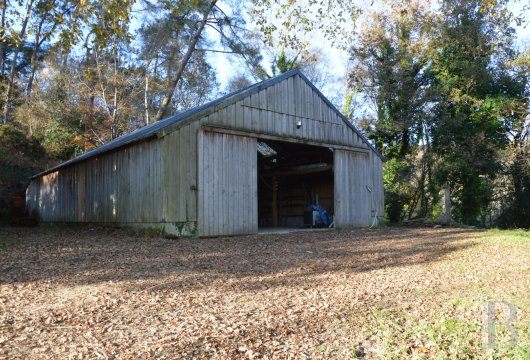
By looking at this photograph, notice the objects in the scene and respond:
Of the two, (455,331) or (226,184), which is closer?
(455,331)

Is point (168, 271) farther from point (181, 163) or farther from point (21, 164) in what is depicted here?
point (21, 164)

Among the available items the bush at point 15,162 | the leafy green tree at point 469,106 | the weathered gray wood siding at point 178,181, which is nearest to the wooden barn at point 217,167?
the weathered gray wood siding at point 178,181

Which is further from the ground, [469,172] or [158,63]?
[158,63]

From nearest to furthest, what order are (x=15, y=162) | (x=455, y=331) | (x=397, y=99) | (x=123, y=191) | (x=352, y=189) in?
(x=455, y=331)
(x=123, y=191)
(x=352, y=189)
(x=15, y=162)
(x=397, y=99)

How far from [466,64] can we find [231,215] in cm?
1680

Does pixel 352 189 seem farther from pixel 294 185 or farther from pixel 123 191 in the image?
pixel 123 191

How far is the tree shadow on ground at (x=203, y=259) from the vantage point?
5927mm

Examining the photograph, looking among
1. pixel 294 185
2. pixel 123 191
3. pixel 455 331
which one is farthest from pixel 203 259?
pixel 294 185

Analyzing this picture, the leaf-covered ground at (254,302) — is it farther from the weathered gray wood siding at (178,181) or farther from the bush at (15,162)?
the bush at (15,162)

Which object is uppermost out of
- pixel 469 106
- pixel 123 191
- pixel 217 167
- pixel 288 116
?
pixel 469 106

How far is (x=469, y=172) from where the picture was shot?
21.8 metres

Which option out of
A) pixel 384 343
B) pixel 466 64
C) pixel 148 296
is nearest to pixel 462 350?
pixel 384 343

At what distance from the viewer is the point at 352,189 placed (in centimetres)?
1642

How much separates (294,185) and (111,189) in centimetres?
1015
